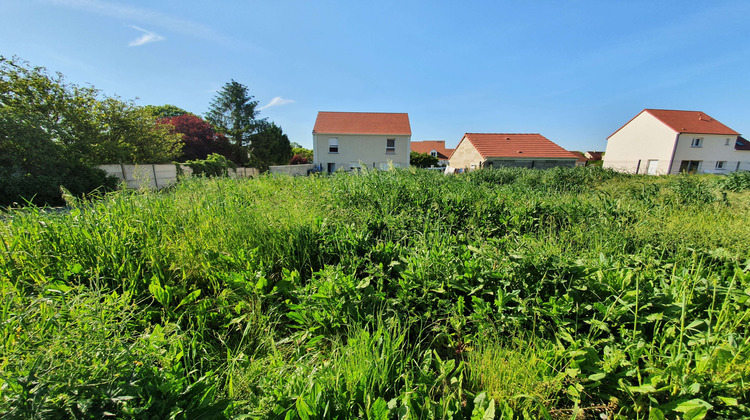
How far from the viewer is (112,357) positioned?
1.15 metres

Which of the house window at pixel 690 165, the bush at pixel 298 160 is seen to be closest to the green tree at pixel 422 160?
the bush at pixel 298 160

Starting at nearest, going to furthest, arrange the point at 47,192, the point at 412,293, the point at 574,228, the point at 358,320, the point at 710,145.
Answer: the point at 358,320 < the point at 412,293 < the point at 574,228 < the point at 47,192 < the point at 710,145

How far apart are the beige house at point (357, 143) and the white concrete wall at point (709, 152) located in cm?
2504

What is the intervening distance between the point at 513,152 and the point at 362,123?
45.3 ft

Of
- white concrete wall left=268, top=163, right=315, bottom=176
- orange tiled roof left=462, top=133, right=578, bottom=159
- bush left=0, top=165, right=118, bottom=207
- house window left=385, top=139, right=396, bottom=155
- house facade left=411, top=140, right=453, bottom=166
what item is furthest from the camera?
house facade left=411, top=140, right=453, bottom=166

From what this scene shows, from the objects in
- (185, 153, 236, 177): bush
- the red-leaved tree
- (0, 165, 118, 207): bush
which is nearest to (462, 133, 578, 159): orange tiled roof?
(185, 153, 236, 177): bush

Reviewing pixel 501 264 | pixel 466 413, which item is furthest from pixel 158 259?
pixel 501 264

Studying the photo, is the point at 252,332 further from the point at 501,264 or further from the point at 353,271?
the point at 501,264

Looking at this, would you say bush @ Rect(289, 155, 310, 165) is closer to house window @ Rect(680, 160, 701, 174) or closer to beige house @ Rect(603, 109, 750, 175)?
beige house @ Rect(603, 109, 750, 175)

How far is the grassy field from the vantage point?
1.15 metres

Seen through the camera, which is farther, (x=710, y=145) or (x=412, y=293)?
(x=710, y=145)

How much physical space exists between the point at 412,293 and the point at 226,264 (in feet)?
5.38

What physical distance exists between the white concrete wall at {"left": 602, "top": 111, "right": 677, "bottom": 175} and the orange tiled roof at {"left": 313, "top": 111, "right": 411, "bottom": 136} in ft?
64.7

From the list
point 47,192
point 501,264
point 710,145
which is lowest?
point 47,192
